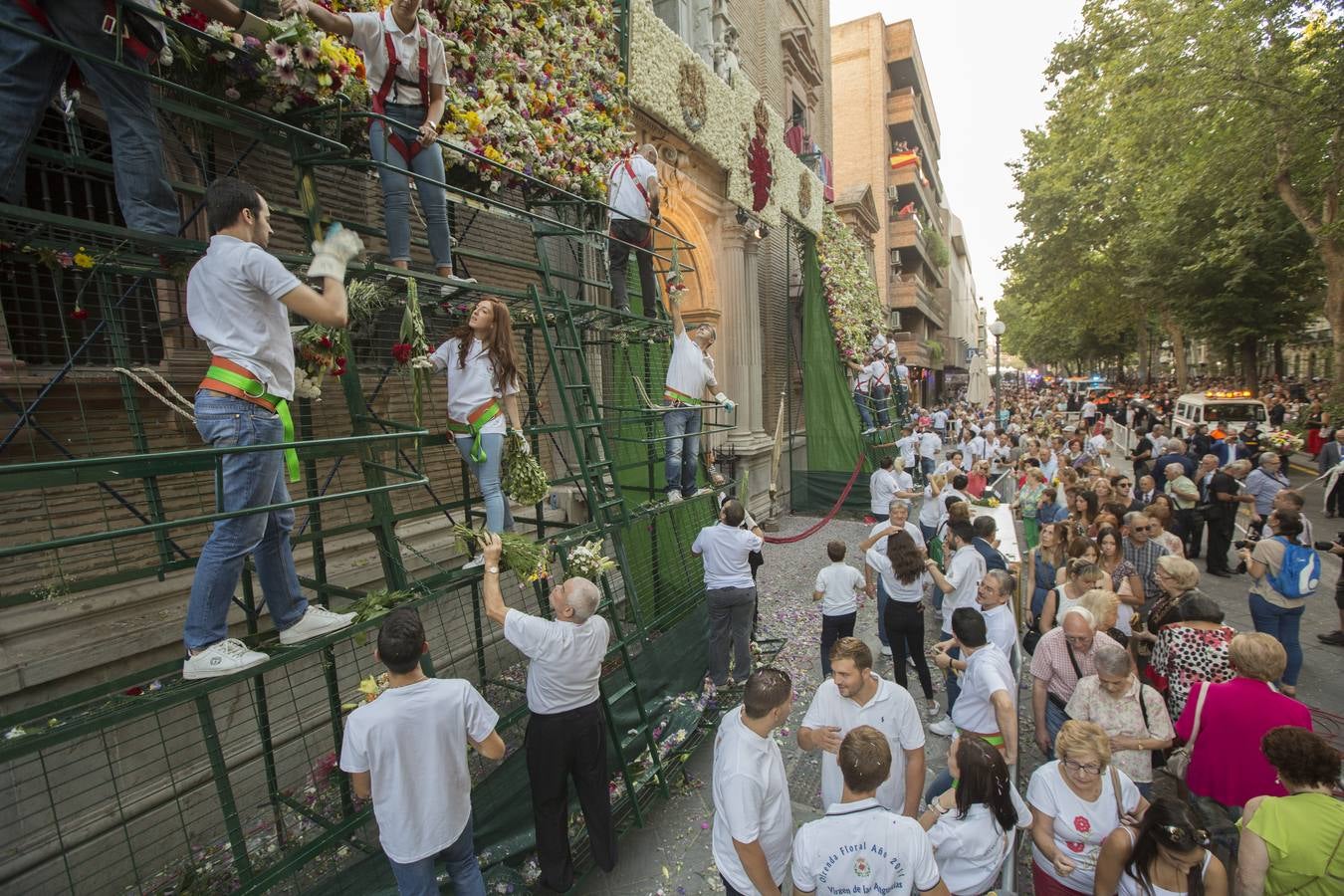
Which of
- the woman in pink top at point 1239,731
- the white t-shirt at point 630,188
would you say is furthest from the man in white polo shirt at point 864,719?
the white t-shirt at point 630,188

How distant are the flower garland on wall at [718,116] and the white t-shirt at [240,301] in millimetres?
6577

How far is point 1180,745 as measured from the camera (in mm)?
3799

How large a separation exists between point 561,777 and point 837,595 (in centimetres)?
306

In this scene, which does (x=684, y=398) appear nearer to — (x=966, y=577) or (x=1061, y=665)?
(x=966, y=577)

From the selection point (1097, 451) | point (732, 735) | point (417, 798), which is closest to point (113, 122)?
point (417, 798)

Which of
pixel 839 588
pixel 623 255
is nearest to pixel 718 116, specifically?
pixel 623 255

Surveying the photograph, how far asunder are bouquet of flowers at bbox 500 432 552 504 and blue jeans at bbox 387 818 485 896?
2.05 metres

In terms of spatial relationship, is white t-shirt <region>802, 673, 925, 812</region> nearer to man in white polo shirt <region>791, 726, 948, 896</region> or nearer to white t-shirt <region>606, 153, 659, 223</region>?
man in white polo shirt <region>791, 726, 948, 896</region>

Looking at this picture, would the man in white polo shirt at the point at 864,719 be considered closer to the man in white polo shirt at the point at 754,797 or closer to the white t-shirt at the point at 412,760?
the man in white polo shirt at the point at 754,797

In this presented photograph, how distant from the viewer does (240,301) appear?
9.12 ft

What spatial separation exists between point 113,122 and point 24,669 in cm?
296

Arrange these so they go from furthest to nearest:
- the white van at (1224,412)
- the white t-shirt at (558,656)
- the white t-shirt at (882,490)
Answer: the white van at (1224,412)
the white t-shirt at (882,490)
the white t-shirt at (558,656)

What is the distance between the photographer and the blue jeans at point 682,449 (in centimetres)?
702

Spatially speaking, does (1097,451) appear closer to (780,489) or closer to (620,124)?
(780,489)
